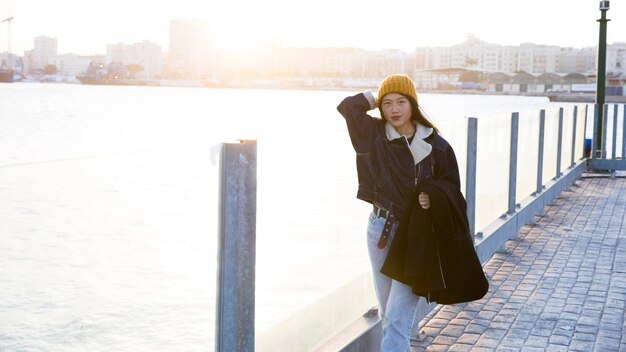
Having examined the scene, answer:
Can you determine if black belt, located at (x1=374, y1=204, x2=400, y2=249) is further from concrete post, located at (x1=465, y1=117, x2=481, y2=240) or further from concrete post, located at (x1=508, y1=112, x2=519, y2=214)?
concrete post, located at (x1=508, y1=112, x2=519, y2=214)

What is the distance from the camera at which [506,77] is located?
538ft

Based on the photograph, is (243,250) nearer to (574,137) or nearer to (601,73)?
(574,137)

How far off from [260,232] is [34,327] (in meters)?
1.16

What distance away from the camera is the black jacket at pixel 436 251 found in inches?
141

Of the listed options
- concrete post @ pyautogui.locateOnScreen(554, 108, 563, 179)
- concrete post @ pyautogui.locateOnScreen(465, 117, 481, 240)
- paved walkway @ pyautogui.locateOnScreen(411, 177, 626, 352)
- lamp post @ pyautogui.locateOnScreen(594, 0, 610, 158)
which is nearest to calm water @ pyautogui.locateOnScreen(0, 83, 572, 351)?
paved walkway @ pyautogui.locateOnScreen(411, 177, 626, 352)

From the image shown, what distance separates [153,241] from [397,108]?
1.20 m

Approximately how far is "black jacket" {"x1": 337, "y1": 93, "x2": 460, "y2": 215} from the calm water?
269 mm

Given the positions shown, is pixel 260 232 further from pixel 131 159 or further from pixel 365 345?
pixel 365 345

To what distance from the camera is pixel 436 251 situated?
11.9ft

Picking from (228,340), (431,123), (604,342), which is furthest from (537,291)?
(228,340)

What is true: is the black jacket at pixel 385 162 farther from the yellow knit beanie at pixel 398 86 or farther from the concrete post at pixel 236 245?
the concrete post at pixel 236 245

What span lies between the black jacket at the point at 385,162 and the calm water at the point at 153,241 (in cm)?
27

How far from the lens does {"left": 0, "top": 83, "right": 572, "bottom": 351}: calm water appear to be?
8.30 ft

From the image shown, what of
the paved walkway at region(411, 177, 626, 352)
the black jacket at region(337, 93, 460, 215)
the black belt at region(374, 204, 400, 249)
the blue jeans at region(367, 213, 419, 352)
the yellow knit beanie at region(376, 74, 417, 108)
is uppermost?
the yellow knit beanie at region(376, 74, 417, 108)
